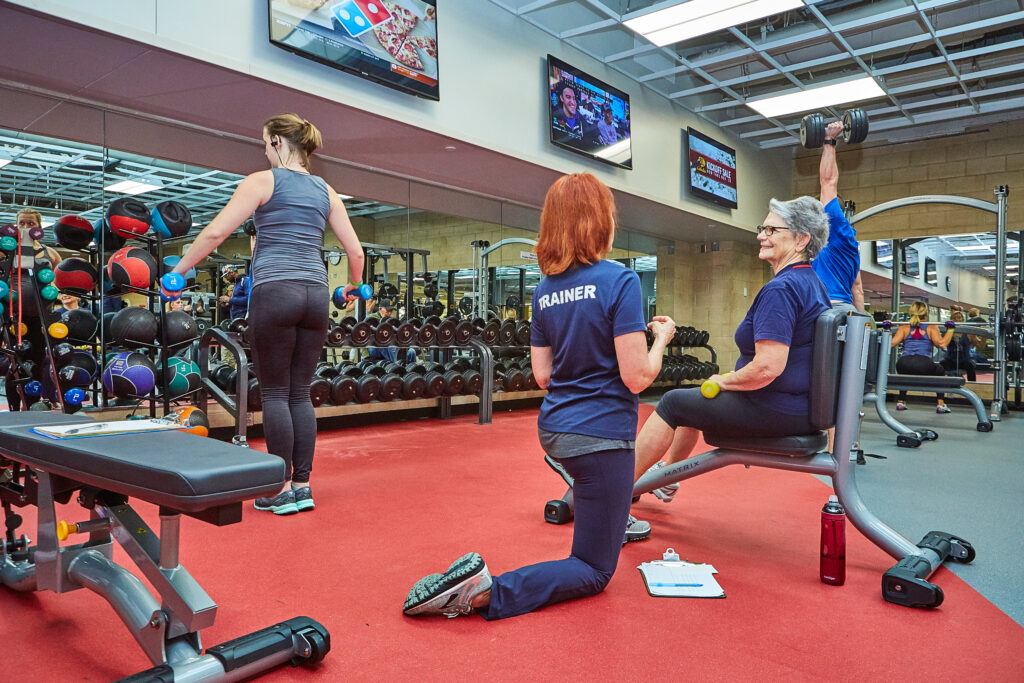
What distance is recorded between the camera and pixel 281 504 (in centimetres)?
248

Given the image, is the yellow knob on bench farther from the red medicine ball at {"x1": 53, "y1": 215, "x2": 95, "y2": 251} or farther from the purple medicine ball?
the red medicine ball at {"x1": 53, "y1": 215, "x2": 95, "y2": 251}

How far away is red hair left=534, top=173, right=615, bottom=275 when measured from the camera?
163cm

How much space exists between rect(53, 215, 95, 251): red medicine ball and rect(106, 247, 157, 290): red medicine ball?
260 mm

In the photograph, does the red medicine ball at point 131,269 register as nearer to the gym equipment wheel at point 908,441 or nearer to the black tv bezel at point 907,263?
the gym equipment wheel at point 908,441

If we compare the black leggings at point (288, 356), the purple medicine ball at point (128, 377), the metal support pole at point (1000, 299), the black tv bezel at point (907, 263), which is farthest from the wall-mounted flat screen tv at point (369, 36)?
the black tv bezel at point (907, 263)

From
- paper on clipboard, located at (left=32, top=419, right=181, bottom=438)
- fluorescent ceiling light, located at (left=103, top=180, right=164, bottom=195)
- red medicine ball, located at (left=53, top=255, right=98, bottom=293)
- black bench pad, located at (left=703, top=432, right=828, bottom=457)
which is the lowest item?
black bench pad, located at (left=703, top=432, right=828, bottom=457)

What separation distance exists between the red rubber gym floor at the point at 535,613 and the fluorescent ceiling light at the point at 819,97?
5519mm

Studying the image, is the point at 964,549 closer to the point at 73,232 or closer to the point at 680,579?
the point at 680,579

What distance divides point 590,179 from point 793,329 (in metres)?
0.80

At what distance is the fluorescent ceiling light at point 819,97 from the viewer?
660cm

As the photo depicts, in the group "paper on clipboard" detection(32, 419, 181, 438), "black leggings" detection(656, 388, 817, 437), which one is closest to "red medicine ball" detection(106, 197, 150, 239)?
"paper on clipboard" detection(32, 419, 181, 438)

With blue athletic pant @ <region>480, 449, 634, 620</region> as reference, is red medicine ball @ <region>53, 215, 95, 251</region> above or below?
above

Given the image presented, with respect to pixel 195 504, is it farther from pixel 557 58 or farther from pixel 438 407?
pixel 557 58

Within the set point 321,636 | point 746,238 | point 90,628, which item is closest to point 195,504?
point 321,636
